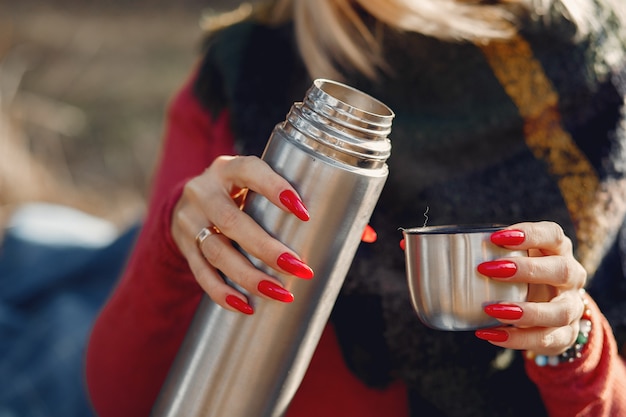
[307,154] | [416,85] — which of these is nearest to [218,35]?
[416,85]

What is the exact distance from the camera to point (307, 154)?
2.05 ft

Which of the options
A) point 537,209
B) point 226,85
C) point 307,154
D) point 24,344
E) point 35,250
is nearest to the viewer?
point 307,154

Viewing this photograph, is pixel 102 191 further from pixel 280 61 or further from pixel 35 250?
pixel 280 61

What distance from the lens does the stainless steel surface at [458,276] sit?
25.1 inches

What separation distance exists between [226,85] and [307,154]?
505 mm

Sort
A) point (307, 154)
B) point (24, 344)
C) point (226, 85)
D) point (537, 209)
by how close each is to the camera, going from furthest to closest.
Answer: point (24, 344)
point (226, 85)
point (537, 209)
point (307, 154)

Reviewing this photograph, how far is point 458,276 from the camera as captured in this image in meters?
0.65

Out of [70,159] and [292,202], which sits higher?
[292,202]

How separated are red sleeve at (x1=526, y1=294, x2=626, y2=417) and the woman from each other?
0.14 ft

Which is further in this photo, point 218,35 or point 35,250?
point 35,250

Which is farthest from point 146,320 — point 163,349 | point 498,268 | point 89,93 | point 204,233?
point 89,93

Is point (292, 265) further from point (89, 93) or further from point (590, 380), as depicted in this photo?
point (89, 93)

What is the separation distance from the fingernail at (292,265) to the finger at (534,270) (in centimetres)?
16

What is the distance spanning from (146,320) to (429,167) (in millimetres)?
441
